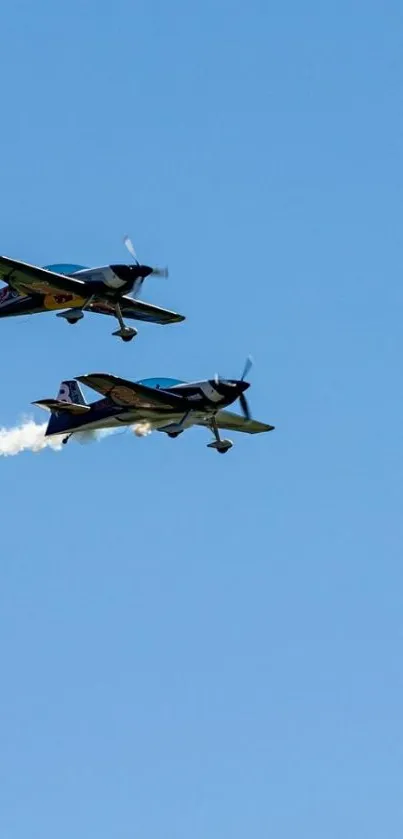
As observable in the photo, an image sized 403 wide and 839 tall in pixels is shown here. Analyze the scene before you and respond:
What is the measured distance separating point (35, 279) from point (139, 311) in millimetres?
6830

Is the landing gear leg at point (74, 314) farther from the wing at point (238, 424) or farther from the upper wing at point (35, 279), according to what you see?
the wing at point (238, 424)

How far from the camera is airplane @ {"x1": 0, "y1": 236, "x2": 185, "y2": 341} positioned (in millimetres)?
98688

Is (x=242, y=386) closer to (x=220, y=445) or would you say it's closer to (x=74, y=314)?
(x=220, y=445)

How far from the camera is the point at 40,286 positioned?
99.2 metres

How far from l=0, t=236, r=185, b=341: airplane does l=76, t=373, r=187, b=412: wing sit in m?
2.71

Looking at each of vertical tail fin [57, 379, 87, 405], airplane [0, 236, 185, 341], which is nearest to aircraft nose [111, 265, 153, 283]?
airplane [0, 236, 185, 341]

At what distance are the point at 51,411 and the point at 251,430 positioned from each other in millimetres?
8322

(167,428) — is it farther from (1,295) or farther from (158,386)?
(1,295)

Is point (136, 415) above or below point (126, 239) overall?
below

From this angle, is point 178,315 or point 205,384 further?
point 178,315

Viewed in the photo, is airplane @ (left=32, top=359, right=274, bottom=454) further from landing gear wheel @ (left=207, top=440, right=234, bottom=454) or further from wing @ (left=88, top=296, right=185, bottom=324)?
wing @ (left=88, top=296, right=185, bottom=324)

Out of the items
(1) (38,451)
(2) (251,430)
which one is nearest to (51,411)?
(1) (38,451)

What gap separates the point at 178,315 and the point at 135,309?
2708mm

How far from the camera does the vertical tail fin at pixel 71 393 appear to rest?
102m
